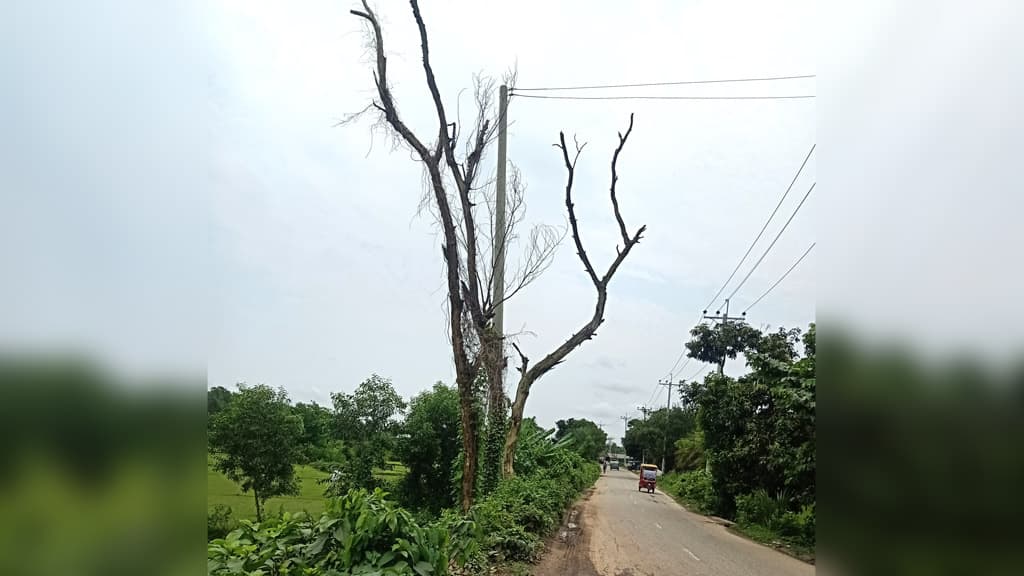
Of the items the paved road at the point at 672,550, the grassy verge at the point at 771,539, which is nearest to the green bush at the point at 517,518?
the paved road at the point at 672,550

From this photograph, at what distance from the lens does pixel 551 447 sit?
71.9 ft

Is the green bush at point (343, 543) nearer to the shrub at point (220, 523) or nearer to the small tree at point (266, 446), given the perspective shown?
the shrub at point (220, 523)

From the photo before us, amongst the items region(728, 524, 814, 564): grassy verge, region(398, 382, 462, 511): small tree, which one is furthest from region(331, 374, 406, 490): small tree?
region(728, 524, 814, 564): grassy verge

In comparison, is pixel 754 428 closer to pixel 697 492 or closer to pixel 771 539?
pixel 771 539

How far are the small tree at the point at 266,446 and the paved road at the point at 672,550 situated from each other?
442 cm

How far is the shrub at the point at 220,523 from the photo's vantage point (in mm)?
2910

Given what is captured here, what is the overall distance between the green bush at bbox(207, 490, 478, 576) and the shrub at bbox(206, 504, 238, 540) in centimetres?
5

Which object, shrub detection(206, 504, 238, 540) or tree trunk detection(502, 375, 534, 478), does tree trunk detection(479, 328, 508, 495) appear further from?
shrub detection(206, 504, 238, 540)

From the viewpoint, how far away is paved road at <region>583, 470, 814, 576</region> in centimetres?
952
